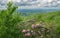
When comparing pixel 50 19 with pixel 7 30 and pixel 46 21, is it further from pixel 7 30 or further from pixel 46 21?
pixel 7 30

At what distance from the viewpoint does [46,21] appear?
17.5ft

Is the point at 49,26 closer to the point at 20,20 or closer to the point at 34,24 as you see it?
the point at 34,24

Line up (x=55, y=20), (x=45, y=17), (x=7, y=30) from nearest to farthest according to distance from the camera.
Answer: (x=7, y=30)
(x=55, y=20)
(x=45, y=17)

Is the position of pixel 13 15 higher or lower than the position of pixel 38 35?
higher

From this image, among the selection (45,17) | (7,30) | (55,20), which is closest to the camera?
(7,30)

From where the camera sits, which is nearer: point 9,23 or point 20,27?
point 9,23

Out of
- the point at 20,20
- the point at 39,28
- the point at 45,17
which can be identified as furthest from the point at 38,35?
the point at 45,17

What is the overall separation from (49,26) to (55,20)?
32 cm

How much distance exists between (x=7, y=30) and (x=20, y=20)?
0.38 meters

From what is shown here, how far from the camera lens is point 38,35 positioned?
4.93 m

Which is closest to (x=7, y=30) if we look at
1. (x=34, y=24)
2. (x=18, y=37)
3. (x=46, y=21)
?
(x=18, y=37)

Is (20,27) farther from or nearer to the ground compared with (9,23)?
nearer to the ground

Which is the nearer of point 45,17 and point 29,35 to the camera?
point 29,35

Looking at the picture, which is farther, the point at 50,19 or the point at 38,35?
the point at 50,19
